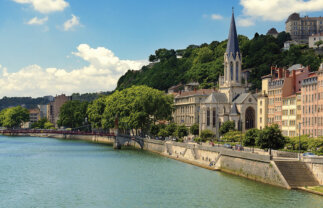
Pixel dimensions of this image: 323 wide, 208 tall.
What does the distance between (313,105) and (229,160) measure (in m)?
20.6

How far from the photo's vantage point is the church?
99.9 m

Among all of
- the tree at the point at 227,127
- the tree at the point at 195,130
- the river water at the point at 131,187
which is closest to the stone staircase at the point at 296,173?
the river water at the point at 131,187

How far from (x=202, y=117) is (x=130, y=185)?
53103 millimetres

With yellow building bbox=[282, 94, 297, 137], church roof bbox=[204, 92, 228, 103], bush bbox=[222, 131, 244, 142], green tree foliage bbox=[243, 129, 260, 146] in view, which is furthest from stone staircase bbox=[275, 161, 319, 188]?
church roof bbox=[204, 92, 228, 103]

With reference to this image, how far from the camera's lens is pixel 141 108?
10300 cm

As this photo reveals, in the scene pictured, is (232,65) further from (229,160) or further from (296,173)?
(296,173)

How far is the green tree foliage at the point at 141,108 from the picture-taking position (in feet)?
334

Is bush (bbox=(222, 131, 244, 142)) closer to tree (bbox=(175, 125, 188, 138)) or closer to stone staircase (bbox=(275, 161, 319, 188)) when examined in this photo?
tree (bbox=(175, 125, 188, 138))

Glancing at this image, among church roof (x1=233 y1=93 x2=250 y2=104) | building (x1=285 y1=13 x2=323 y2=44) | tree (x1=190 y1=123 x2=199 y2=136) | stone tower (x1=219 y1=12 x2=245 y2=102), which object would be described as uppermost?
building (x1=285 y1=13 x2=323 y2=44)

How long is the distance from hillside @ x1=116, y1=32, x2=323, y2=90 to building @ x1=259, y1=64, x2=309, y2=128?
29.4 meters

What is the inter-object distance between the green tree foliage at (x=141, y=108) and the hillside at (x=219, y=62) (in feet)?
93.5

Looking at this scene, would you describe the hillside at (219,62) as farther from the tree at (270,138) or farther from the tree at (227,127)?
the tree at (270,138)

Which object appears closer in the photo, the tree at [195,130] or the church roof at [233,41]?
the tree at [195,130]

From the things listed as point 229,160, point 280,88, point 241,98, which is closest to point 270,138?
point 229,160
